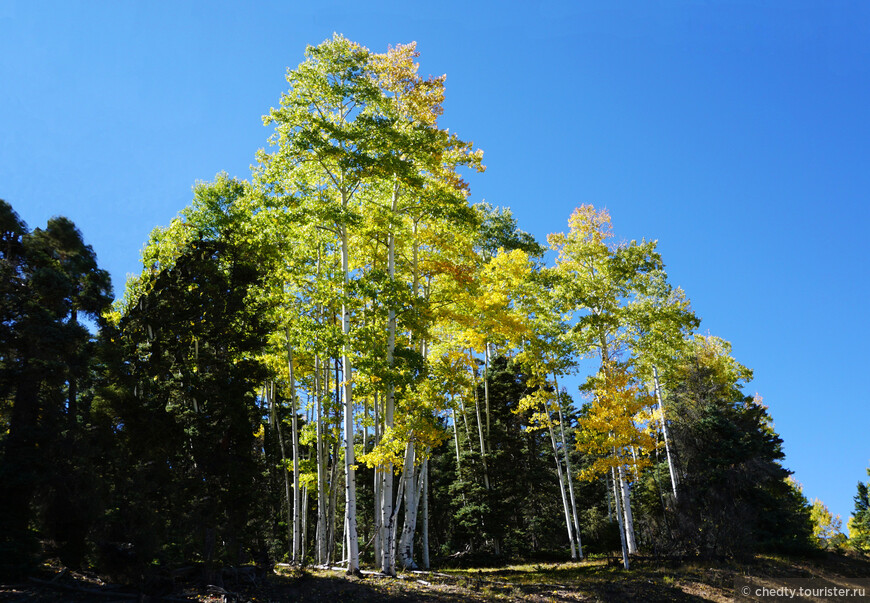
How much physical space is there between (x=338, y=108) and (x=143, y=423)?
9.43 meters

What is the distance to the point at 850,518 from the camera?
52812mm

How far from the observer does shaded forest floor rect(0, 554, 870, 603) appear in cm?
989

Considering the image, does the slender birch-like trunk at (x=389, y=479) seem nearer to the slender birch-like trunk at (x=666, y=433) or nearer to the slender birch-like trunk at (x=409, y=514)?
the slender birch-like trunk at (x=409, y=514)

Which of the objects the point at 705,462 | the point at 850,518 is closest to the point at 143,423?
the point at 705,462

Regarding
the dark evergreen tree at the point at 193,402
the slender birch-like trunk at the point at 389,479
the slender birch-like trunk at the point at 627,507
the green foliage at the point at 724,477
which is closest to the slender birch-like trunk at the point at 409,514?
the slender birch-like trunk at the point at 389,479

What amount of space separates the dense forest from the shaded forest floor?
649mm

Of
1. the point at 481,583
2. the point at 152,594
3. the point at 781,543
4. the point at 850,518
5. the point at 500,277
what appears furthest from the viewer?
the point at 850,518

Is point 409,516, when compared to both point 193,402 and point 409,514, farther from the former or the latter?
point 193,402

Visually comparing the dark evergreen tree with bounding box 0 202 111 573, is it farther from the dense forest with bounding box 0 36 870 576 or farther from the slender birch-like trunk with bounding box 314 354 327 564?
the slender birch-like trunk with bounding box 314 354 327 564

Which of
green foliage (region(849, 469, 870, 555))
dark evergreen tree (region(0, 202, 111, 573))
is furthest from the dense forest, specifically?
green foliage (region(849, 469, 870, 555))

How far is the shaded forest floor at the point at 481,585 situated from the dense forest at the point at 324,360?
649mm

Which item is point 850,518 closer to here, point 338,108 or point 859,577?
point 859,577

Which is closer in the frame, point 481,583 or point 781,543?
point 481,583

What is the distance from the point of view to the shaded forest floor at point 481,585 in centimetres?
989
